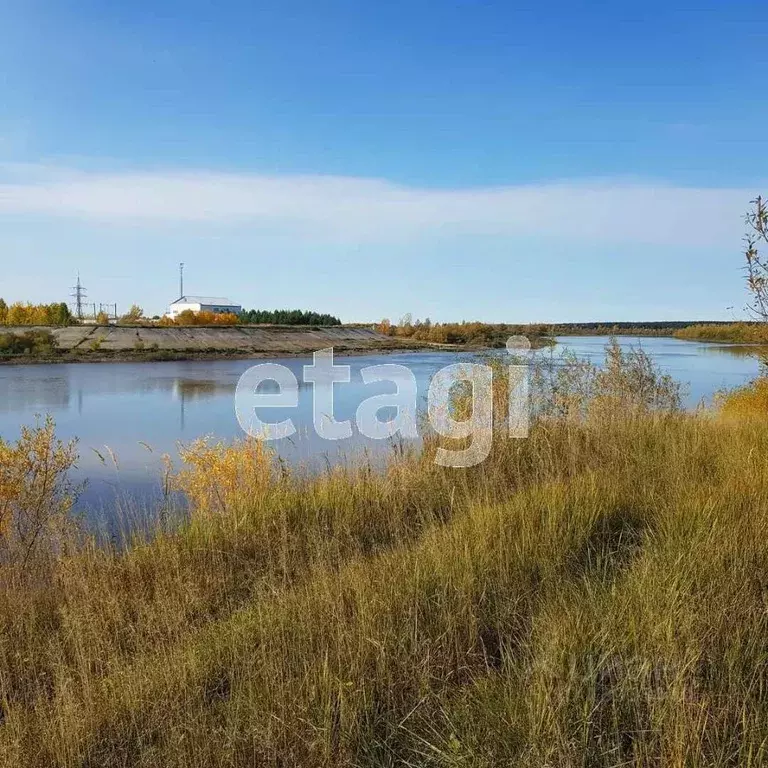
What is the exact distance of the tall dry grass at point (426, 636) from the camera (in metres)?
1.93

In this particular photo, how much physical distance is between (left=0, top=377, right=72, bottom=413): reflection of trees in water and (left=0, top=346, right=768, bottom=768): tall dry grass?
1652 centimetres

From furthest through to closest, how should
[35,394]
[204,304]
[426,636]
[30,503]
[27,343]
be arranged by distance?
[204,304] < [27,343] < [35,394] < [30,503] < [426,636]

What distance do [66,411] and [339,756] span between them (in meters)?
18.6

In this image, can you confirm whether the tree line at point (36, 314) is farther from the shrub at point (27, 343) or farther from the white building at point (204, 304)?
the white building at point (204, 304)

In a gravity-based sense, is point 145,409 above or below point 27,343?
below

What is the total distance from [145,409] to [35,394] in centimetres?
559

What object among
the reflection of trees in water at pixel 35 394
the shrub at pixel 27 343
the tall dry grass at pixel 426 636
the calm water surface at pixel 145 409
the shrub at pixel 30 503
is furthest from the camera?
the shrub at pixel 27 343

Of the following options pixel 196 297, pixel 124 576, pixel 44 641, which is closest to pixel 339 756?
pixel 44 641

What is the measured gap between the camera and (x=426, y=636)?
2580 mm

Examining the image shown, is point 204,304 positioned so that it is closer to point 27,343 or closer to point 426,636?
point 27,343

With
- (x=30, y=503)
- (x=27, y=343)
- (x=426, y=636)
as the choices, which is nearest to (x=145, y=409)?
(x=30, y=503)

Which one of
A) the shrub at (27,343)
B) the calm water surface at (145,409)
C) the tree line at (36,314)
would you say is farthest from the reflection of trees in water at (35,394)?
the tree line at (36,314)

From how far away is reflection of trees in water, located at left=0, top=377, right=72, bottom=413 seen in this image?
62.3 feet

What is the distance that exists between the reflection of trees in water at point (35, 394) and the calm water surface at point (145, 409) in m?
0.03
